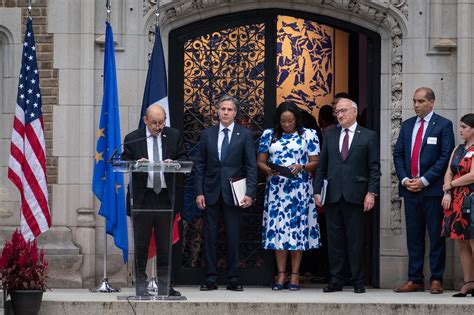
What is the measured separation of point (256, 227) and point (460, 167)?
261 cm

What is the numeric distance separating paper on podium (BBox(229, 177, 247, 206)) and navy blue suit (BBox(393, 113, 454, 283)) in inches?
66.1

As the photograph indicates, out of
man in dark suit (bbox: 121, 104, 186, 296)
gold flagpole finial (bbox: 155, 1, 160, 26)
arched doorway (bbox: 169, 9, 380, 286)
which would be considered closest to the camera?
man in dark suit (bbox: 121, 104, 186, 296)

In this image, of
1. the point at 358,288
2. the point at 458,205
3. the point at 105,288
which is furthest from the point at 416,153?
the point at 105,288

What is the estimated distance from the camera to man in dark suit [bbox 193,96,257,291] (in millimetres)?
15102

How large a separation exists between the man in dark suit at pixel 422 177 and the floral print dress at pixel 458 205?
0.97 ft

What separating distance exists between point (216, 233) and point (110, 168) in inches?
52.9

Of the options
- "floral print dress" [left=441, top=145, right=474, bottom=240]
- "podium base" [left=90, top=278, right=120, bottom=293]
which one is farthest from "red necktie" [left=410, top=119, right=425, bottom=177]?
"podium base" [left=90, top=278, right=120, bottom=293]

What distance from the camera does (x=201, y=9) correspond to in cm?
1586

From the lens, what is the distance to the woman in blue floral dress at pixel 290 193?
1529 cm

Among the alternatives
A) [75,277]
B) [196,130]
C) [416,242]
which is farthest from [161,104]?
[416,242]

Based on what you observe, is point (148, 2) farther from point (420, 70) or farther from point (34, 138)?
point (420, 70)

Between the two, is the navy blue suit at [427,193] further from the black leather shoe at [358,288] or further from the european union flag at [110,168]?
the european union flag at [110,168]

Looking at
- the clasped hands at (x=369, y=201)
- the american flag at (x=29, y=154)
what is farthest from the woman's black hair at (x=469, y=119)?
the american flag at (x=29, y=154)

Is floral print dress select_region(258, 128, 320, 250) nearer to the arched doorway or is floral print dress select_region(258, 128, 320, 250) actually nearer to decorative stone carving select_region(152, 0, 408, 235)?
the arched doorway
